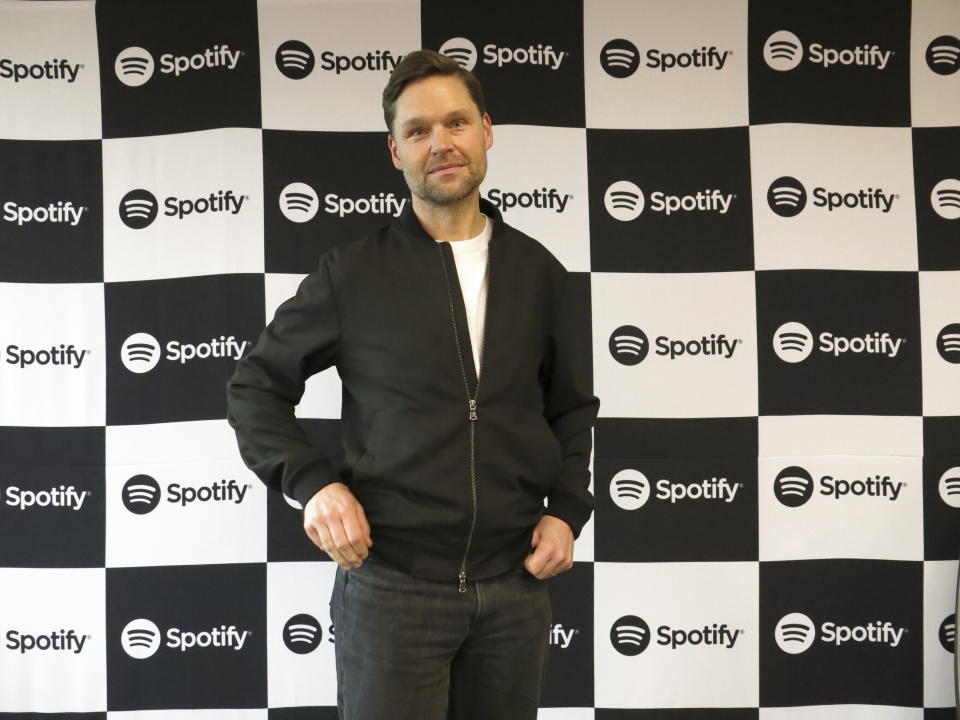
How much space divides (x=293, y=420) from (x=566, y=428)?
0.48 metres

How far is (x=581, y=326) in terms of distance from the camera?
2.21m

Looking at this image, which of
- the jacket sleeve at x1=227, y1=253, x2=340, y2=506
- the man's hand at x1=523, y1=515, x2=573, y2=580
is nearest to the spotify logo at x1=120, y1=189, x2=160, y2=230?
the jacket sleeve at x1=227, y1=253, x2=340, y2=506

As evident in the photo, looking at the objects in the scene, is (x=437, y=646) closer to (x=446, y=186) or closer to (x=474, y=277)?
(x=474, y=277)

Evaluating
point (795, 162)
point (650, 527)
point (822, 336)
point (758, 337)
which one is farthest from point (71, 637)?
point (795, 162)

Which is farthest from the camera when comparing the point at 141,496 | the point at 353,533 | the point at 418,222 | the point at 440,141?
the point at 141,496

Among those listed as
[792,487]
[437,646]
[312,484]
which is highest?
[312,484]

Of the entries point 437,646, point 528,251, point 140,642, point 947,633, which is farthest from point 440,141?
point 947,633

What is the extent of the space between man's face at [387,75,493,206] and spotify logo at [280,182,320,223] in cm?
82

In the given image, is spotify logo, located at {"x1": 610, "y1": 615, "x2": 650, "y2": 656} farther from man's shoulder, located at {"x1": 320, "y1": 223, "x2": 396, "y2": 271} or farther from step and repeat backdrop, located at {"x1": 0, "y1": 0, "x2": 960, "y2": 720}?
man's shoulder, located at {"x1": 320, "y1": 223, "x2": 396, "y2": 271}

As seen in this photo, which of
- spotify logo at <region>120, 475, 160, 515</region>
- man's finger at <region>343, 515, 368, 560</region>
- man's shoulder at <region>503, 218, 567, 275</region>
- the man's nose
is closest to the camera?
man's finger at <region>343, 515, 368, 560</region>

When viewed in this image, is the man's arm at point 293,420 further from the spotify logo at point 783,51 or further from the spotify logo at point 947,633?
the spotify logo at point 947,633

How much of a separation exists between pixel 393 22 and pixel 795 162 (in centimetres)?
111

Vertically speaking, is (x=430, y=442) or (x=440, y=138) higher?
(x=440, y=138)

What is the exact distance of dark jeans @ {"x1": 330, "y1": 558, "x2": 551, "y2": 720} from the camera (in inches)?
52.6
